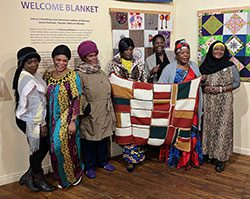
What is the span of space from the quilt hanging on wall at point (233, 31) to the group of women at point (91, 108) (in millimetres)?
514

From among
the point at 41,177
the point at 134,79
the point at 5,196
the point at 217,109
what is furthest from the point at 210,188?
the point at 5,196

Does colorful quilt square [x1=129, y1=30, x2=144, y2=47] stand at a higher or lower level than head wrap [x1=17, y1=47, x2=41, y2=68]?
higher

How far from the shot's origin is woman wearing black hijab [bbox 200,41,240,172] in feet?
9.05

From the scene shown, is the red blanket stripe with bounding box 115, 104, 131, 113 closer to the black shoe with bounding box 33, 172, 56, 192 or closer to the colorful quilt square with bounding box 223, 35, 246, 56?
the black shoe with bounding box 33, 172, 56, 192

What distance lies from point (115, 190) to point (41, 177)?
705 millimetres

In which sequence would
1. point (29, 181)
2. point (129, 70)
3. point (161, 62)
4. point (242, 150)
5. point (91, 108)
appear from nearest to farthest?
point (29, 181) → point (91, 108) → point (129, 70) → point (161, 62) → point (242, 150)

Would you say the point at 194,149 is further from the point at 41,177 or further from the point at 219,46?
the point at 41,177

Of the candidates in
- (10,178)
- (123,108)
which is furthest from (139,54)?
(10,178)

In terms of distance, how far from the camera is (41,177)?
8.30 feet

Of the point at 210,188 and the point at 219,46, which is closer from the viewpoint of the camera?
the point at 210,188

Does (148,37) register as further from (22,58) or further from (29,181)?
(29,181)

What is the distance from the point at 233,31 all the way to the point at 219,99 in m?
0.97

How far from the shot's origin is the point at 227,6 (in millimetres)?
3227

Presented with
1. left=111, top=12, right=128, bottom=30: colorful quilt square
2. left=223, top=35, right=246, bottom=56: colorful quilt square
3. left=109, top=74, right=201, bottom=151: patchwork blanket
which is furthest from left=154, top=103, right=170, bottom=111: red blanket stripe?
left=223, top=35, right=246, bottom=56: colorful quilt square
